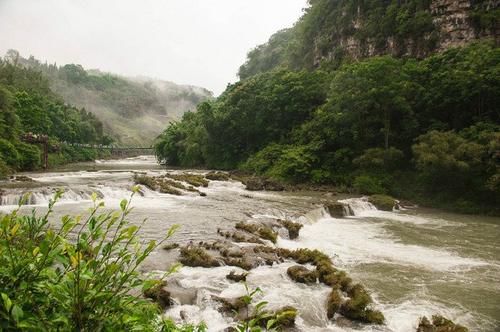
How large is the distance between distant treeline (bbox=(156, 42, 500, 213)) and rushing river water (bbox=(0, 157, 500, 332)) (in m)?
3.19

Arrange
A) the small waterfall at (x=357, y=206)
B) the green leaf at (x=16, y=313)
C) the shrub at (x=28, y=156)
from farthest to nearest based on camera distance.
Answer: the shrub at (x=28, y=156)
the small waterfall at (x=357, y=206)
the green leaf at (x=16, y=313)

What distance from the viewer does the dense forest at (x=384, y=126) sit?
2450 cm

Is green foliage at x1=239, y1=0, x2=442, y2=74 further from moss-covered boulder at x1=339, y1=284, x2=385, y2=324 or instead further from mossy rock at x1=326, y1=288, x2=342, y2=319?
mossy rock at x1=326, y1=288, x2=342, y2=319

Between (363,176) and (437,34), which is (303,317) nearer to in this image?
(363,176)

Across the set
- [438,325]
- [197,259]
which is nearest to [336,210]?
[197,259]

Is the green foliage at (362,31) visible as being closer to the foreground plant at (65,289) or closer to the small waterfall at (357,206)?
the small waterfall at (357,206)

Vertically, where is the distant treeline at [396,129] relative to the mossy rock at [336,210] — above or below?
above

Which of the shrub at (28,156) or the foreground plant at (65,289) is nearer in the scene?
the foreground plant at (65,289)

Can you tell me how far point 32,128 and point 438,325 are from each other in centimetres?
5798

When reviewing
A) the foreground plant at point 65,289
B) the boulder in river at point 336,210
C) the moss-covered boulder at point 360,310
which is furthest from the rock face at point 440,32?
the foreground plant at point 65,289

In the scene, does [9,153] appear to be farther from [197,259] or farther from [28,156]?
[197,259]

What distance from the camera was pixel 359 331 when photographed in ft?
26.4

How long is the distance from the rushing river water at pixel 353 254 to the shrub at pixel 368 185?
411 centimetres

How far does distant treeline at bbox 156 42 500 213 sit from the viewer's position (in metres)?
24.2
